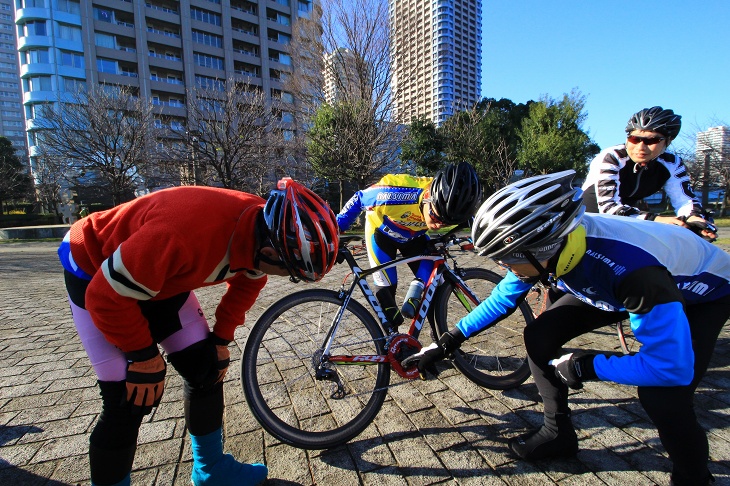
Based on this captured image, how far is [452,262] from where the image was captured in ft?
11.7

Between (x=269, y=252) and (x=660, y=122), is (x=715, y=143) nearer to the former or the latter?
(x=660, y=122)

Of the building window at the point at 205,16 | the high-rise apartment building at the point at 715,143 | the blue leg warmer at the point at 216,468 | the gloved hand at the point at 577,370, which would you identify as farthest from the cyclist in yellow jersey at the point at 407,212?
the building window at the point at 205,16

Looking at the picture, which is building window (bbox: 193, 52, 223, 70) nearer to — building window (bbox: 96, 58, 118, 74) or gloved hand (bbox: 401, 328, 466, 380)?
building window (bbox: 96, 58, 118, 74)

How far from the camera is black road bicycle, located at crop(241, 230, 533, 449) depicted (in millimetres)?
2443

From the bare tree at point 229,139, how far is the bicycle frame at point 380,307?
21046 millimetres

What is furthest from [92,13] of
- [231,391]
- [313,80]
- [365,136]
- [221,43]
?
[231,391]

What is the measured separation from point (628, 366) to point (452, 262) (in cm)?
194

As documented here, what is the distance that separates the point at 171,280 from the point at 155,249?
270mm

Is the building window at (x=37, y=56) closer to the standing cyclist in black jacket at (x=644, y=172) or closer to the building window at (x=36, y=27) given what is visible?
the building window at (x=36, y=27)

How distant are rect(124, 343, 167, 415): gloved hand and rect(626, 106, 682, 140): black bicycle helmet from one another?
3.68m

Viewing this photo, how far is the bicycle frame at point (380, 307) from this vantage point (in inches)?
109

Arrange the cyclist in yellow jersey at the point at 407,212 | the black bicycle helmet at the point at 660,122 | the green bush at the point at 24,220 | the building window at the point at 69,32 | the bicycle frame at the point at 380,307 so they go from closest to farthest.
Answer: the bicycle frame at the point at 380,307
the black bicycle helmet at the point at 660,122
the cyclist in yellow jersey at the point at 407,212
the green bush at the point at 24,220
the building window at the point at 69,32

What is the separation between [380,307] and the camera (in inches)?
125

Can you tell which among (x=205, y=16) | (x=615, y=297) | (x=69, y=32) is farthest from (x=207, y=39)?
(x=615, y=297)
